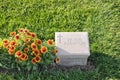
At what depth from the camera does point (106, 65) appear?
522cm

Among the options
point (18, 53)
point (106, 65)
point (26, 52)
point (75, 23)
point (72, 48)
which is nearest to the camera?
point (18, 53)

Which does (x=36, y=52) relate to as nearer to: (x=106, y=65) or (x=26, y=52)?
(x=26, y=52)

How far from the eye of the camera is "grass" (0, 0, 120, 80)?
5.11 m

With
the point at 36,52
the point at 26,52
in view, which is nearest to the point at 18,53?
the point at 26,52

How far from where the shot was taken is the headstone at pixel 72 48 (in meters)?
4.99

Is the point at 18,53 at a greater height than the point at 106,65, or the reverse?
the point at 18,53

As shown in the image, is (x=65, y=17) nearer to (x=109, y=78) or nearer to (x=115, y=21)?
(x=115, y=21)

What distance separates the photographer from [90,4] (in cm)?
627

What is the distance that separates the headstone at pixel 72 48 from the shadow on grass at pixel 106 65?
0.74 feet

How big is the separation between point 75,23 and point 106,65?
1070 millimetres

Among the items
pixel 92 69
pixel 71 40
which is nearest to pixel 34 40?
pixel 71 40

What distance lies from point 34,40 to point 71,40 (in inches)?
23.8

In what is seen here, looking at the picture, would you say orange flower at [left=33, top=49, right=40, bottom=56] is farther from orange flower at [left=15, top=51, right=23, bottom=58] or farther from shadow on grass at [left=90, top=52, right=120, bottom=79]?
shadow on grass at [left=90, top=52, right=120, bottom=79]

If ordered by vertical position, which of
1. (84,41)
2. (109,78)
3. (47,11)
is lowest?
(109,78)
